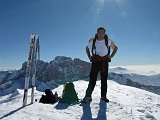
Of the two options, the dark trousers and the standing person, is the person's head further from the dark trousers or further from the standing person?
the dark trousers

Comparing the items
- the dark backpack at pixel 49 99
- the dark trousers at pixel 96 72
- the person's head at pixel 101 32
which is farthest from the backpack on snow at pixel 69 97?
the person's head at pixel 101 32

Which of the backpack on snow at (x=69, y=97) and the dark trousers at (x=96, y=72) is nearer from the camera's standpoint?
the dark trousers at (x=96, y=72)

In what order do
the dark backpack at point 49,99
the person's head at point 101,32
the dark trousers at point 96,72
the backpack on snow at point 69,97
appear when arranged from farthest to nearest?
1. the dark backpack at point 49,99
2. the backpack on snow at point 69,97
3. the dark trousers at point 96,72
4. the person's head at point 101,32

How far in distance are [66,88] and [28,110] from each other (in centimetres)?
322

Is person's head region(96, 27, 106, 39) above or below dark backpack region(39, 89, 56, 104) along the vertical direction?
above

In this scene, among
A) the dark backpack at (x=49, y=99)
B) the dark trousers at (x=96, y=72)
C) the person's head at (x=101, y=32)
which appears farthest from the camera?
the dark backpack at (x=49, y=99)

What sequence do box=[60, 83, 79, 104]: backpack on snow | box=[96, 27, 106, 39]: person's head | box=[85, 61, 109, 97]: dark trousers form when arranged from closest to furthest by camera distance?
box=[96, 27, 106, 39]: person's head < box=[85, 61, 109, 97]: dark trousers < box=[60, 83, 79, 104]: backpack on snow

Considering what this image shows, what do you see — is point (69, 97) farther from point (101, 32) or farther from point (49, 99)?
point (101, 32)

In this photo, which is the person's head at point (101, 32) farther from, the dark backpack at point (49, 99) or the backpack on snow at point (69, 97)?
the dark backpack at point (49, 99)

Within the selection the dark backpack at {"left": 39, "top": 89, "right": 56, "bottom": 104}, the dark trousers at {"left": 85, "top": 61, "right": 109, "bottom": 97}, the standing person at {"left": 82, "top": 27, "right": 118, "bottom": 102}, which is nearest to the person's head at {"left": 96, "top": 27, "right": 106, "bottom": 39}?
A: the standing person at {"left": 82, "top": 27, "right": 118, "bottom": 102}

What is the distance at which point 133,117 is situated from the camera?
406 inches

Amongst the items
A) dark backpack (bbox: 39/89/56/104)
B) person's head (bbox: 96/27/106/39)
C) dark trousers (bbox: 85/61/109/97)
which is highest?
person's head (bbox: 96/27/106/39)

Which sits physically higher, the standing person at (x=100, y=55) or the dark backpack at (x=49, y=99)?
the standing person at (x=100, y=55)

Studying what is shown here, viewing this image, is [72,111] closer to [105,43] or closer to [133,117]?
[133,117]
